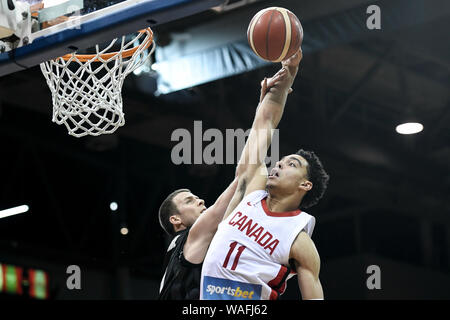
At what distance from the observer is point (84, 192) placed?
7.23m

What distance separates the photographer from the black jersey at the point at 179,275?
4.11 meters

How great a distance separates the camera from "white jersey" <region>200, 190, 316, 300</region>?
3893 millimetres

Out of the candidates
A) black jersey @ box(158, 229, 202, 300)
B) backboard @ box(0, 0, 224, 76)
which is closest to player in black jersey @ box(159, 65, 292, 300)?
black jersey @ box(158, 229, 202, 300)

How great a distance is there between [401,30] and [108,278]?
305cm

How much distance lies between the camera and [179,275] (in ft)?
13.9

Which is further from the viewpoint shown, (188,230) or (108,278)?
(108,278)

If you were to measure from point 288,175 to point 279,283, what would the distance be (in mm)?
565

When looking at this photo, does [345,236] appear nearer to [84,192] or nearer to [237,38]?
[237,38]

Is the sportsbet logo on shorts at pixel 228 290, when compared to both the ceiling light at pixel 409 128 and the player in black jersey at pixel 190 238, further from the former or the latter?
the ceiling light at pixel 409 128

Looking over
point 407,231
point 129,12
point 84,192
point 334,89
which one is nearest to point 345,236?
point 407,231

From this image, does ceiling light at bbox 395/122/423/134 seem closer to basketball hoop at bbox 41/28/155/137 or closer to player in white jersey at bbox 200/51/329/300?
player in white jersey at bbox 200/51/329/300

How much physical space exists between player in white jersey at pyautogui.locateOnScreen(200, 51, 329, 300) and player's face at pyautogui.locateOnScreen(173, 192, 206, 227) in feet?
1.10
